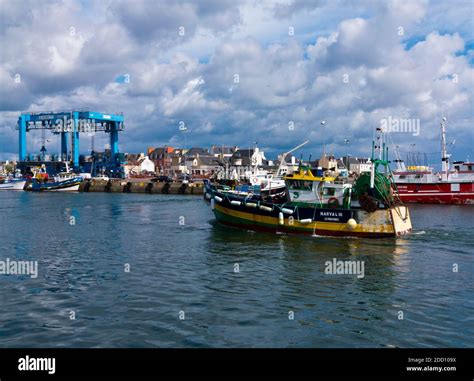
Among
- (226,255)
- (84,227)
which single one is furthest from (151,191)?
(226,255)

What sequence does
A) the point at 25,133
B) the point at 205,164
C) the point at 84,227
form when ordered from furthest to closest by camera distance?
the point at 205,164 → the point at 25,133 → the point at 84,227

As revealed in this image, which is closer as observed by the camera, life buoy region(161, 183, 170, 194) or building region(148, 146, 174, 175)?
life buoy region(161, 183, 170, 194)

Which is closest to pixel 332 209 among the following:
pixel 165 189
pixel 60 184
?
pixel 165 189

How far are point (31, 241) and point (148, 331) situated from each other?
19.1 metres

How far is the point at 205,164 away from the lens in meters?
133

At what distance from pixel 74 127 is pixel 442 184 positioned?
7773cm

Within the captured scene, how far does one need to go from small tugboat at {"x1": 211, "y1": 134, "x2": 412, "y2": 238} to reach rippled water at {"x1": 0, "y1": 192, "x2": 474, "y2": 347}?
959 mm

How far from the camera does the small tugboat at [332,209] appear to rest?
28156 millimetres

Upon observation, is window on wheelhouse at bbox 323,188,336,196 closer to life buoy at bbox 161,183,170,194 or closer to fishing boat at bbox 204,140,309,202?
fishing boat at bbox 204,140,309,202

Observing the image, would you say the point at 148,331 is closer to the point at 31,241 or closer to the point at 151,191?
the point at 31,241

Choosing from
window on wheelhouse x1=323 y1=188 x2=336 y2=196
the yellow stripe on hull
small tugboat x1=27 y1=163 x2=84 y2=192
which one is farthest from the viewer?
small tugboat x1=27 y1=163 x2=84 y2=192

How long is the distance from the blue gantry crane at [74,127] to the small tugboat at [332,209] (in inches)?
3148

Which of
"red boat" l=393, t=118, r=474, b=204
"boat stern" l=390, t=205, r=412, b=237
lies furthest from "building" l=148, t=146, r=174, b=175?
"boat stern" l=390, t=205, r=412, b=237

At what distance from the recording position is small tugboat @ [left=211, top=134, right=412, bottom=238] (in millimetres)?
28156
